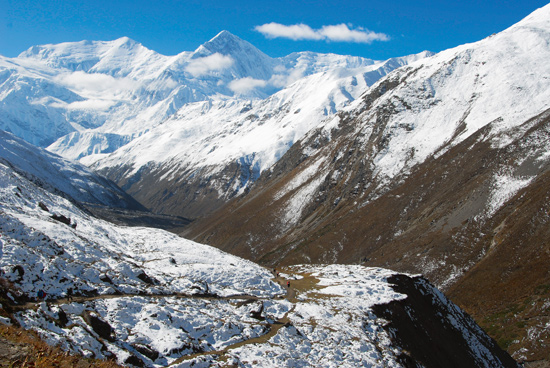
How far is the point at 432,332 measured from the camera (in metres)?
46.6

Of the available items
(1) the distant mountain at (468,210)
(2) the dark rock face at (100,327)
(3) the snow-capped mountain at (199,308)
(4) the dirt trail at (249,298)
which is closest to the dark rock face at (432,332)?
(3) the snow-capped mountain at (199,308)

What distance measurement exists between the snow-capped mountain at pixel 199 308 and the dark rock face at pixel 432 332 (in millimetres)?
183

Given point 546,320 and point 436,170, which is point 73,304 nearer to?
point 546,320

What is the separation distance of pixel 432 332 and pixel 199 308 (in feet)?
95.4

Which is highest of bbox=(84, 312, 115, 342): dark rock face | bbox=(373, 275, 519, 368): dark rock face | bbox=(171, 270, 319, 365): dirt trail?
bbox=(84, 312, 115, 342): dark rock face

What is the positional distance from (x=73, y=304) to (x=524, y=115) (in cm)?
17342

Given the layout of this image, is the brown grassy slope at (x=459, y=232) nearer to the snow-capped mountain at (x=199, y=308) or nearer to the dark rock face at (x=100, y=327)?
the snow-capped mountain at (x=199, y=308)

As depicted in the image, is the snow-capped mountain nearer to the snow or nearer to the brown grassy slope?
the snow

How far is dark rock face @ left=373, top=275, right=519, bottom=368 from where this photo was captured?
42.1 m

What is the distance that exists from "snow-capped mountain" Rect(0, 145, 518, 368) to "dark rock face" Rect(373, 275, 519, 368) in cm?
18

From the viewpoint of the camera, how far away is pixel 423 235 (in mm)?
122438

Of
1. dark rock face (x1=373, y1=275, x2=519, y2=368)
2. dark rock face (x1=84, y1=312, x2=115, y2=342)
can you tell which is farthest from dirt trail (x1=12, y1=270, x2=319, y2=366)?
dark rock face (x1=373, y1=275, x2=519, y2=368)

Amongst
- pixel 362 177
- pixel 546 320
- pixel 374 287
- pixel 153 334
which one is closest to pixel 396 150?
pixel 362 177

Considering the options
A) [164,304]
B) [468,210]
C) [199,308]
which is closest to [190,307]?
[199,308]
